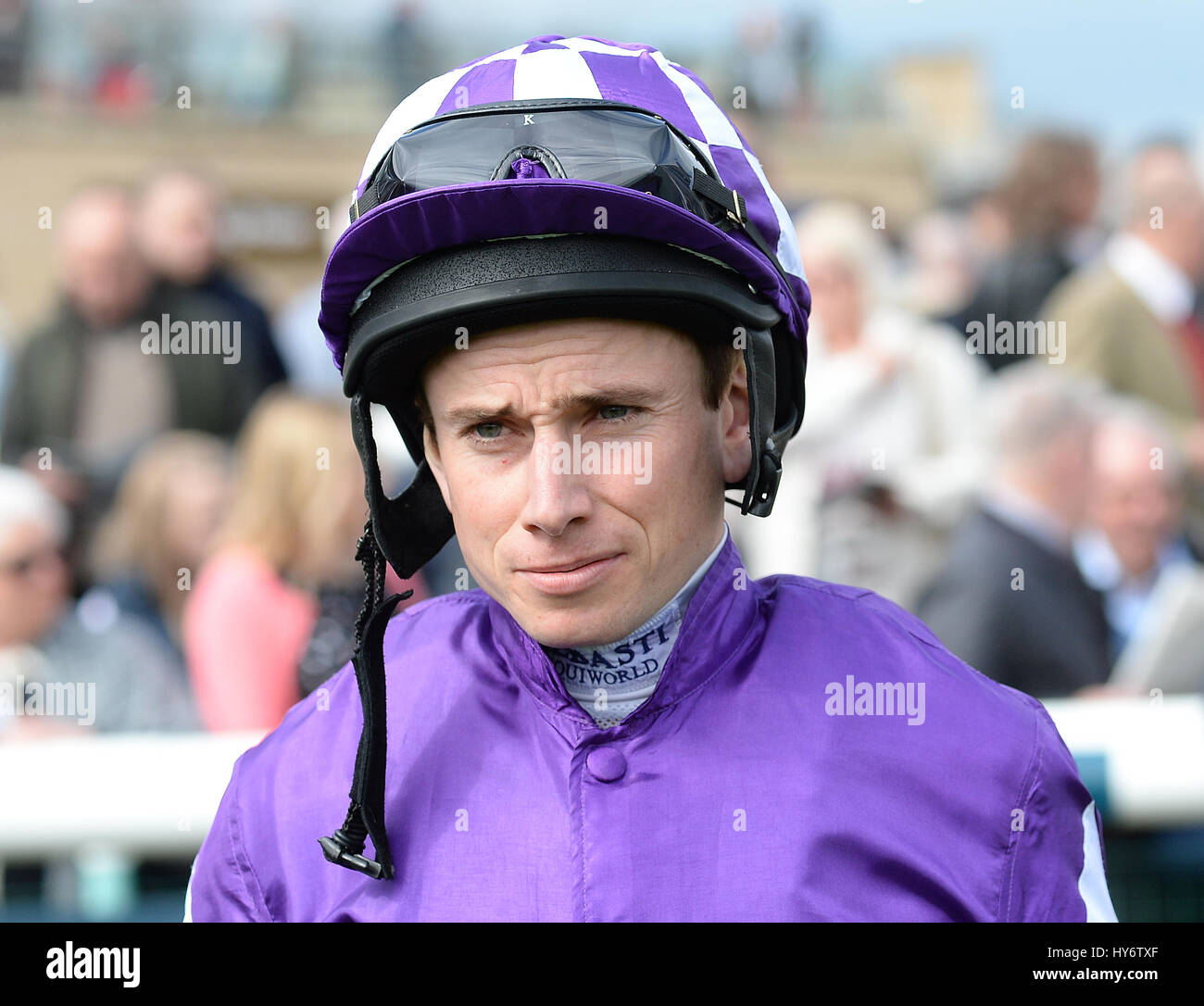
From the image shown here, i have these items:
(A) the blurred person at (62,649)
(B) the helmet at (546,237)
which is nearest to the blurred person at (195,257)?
(A) the blurred person at (62,649)

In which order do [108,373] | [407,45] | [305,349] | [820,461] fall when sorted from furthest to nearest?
1. [407,45]
2. [305,349]
3. [108,373]
4. [820,461]

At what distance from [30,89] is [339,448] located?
6816 millimetres

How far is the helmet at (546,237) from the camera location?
1.62 metres

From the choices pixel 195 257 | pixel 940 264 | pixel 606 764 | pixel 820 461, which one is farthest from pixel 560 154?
pixel 940 264

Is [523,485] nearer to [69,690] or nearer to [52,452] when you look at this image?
[69,690]

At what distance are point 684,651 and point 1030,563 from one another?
7.55 feet

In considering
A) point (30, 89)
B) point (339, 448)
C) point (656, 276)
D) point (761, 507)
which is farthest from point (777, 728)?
point (30, 89)

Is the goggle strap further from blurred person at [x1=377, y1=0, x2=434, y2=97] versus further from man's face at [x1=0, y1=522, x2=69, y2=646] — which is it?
blurred person at [x1=377, y1=0, x2=434, y2=97]

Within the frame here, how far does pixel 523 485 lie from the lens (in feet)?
5.39

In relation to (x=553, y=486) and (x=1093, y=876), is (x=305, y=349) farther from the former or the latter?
(x=1093, y=876)

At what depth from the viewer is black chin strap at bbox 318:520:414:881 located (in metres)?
1.68

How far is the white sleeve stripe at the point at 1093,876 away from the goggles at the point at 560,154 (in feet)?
2.75

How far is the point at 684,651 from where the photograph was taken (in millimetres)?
1748

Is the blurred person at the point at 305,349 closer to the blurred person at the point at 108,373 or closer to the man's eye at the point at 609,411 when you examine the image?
the blurred person at the point at 108,373
